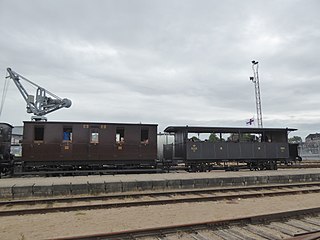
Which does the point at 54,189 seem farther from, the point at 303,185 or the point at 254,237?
the point at 303,185

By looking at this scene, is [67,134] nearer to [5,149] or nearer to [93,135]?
[93,135]

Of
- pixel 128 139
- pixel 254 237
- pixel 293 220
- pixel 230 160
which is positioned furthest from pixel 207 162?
pixel 254 237

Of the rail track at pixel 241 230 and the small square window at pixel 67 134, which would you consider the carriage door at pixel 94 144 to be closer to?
the small square window at pixel 67 134

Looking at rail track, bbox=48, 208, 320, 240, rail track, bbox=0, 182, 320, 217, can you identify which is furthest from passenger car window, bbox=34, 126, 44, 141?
rail track, bbox=48, 208, 320, 240

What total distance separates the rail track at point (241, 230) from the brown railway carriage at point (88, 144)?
39.5 feet

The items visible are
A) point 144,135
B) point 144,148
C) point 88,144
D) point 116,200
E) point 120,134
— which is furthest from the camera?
point 144,135

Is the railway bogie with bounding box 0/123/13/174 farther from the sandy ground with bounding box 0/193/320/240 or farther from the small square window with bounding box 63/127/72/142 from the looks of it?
the sandy ground with bounding box 0/193/320/240

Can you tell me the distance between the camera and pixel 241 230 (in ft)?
19.8

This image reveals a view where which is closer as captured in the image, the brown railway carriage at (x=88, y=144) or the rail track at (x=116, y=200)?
the rail track at (x=116, y=200)

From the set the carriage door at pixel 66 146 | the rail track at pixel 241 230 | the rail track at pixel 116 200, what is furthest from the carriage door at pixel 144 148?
the rail track at pixel 241 230

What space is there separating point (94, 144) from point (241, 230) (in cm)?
1273

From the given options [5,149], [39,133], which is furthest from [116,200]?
[5,149]

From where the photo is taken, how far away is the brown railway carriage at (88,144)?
643 inches

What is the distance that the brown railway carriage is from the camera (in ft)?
53.6
